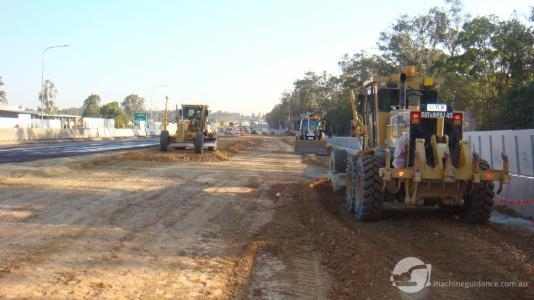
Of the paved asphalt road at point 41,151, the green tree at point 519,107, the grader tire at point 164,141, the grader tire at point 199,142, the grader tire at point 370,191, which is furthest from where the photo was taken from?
the grader tire at point 164,141

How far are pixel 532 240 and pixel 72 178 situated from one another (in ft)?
41.2

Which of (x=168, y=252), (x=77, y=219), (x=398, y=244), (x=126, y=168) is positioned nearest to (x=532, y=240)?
(x=398, y=244)

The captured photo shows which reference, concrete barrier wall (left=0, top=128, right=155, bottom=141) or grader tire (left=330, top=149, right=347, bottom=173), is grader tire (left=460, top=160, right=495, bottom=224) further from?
concrete barrier wall (left=0, top=128, right=155, bottom=141)

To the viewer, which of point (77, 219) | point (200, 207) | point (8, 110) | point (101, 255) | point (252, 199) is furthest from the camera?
point (8, 110)

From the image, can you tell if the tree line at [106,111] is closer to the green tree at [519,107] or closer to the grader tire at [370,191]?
the green tree at [519,107]

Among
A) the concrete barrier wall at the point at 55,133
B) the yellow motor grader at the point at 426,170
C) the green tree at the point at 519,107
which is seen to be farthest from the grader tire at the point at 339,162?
the concrete barrier wall at the point at 55,133

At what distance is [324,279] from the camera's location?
6.94 m

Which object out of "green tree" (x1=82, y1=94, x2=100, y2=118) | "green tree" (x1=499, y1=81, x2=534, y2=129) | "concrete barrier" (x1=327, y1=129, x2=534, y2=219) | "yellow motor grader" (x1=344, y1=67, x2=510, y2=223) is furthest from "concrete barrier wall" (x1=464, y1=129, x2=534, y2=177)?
"green tree" (x1=82, y1=94, x2=100, y2=118)

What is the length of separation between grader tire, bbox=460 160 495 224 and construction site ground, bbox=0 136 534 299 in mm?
329

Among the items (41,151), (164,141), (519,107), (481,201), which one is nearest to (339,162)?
(481,201)

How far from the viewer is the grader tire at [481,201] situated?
10227 mm

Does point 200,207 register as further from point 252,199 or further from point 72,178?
point 72,178

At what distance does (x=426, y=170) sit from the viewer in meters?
9.77

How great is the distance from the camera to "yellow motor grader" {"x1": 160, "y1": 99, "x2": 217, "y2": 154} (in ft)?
107
